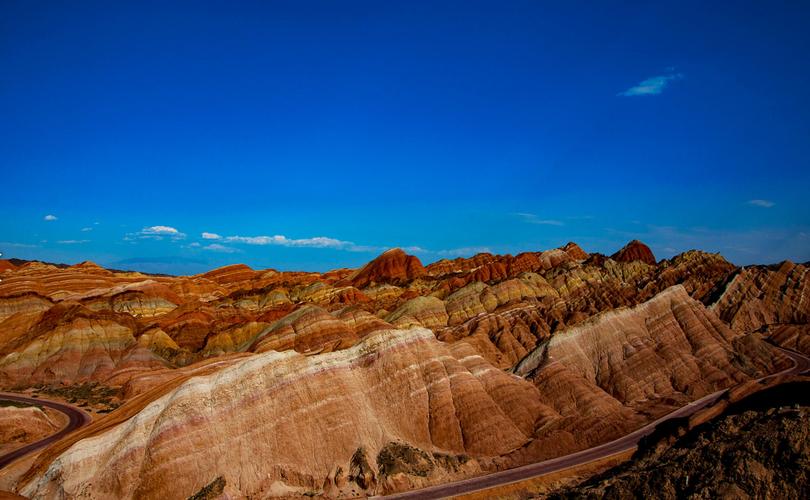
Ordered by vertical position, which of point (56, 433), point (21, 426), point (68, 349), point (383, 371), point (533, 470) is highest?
point (383, 371)

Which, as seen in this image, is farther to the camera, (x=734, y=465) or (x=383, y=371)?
(x=383, y=371)

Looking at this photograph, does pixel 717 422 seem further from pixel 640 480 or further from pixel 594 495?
pixel 594 495

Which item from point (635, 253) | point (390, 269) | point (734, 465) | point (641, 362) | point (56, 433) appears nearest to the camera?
point (734, 465)

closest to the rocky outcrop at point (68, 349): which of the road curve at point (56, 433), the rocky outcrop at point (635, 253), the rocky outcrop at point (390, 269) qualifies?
the road curve at point (56, 433)

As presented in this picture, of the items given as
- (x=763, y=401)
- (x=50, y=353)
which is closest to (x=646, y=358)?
(x=763, y=401)

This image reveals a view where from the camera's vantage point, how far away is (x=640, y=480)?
3231cm

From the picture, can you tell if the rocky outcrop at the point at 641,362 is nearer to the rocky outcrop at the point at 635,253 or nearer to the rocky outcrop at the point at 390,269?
the rocky outcrop at the point at 635,253

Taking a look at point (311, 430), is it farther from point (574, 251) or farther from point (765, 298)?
point (574, 251)

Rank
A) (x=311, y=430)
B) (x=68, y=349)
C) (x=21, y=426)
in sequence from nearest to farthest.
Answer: (x=311, y=430)
(x=21, y=426)
(x=68, y=349)

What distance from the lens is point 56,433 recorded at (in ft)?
193

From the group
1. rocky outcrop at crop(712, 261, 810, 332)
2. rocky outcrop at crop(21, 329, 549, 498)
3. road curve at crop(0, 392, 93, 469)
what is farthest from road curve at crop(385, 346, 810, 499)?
rocky outcrop at crop(712, 261, 810, 332)

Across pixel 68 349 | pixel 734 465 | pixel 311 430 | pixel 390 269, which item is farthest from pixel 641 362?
pixel 390 269

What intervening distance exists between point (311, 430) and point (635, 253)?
127147mm

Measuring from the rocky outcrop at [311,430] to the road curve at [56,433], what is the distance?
53.3 ft
